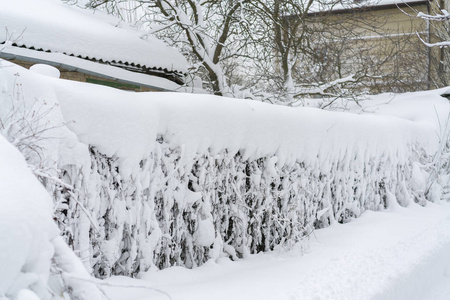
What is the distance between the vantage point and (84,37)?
9156 mm

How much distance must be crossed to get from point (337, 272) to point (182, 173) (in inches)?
62.5

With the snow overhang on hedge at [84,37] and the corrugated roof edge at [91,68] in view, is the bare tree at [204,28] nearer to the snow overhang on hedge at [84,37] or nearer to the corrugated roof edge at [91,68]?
the snow overhang on hedge at [84,37]

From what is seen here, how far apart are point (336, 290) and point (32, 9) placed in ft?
25.6

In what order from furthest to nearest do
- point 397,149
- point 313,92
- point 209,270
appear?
point 313,92
point 397,149
point 209,270

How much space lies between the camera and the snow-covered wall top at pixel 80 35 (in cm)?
Result: 812

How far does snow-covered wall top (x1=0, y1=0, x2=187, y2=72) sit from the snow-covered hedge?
4.59 metres

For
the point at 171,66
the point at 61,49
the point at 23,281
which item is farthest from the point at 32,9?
the point at 23,281

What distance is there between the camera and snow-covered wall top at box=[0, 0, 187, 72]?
8.12 metres

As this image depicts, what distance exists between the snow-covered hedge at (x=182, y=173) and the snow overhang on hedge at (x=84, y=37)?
15.0 feet

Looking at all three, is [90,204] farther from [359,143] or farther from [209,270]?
[359,143]

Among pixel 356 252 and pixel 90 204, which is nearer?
pixel 90 204

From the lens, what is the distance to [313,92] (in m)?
10.8

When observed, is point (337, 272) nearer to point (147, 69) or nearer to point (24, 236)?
point (24, 236)

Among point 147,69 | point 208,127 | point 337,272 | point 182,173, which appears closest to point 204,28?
point 147,69
